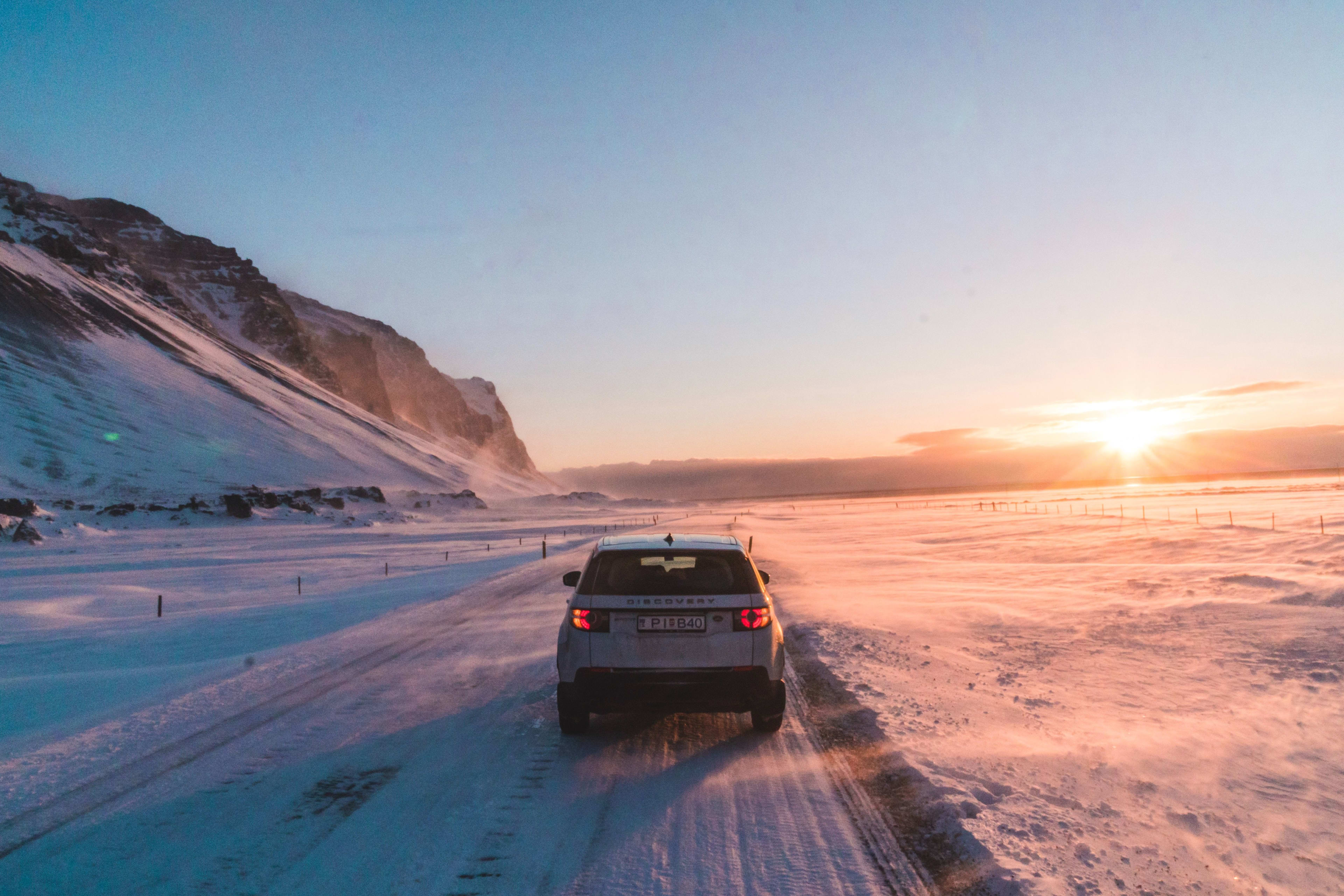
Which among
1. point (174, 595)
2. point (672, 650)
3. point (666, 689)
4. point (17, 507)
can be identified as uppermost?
point (17, 507)

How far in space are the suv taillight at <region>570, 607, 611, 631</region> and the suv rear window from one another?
16 centimetres

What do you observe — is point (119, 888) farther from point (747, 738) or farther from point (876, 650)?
point (876, 650)

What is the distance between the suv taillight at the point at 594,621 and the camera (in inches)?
241

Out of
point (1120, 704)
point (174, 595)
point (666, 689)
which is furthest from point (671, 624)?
point (174, 595)

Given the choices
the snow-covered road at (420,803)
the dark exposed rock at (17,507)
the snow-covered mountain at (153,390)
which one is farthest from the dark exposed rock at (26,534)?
the snow-covered road at (420,803)

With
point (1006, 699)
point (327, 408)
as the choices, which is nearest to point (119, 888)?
point (1006, 699)

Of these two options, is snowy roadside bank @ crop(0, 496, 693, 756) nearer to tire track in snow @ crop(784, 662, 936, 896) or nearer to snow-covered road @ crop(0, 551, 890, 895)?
snow-covered road @ crop(0, 551, 890, 895)

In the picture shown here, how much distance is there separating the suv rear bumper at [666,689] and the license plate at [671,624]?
1.01 ft

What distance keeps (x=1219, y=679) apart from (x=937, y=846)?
248 inches

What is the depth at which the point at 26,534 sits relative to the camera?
39.0 metres

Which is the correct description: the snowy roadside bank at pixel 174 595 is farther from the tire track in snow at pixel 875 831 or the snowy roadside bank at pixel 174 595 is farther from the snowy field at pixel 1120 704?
the snowy field at pixel 1120 704

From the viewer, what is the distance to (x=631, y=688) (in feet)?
19.7

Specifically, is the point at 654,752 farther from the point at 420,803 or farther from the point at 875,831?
the point at 875,831

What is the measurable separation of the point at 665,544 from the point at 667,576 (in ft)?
0.93
